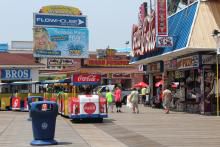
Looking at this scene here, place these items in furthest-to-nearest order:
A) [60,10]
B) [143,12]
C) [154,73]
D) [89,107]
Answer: [60,10], [154,73], [143,12], [89,107]

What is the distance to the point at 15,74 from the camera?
5094 cm

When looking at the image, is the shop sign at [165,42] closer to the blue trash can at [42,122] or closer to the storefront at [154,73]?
the storefront at [154,73]

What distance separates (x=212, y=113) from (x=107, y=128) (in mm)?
9203

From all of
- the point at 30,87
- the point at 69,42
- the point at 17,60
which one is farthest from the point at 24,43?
the point at 30,87

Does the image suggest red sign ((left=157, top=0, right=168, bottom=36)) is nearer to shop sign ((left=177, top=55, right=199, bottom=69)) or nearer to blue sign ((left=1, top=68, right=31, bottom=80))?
shop sign ((left=177, top=55, right=199, bottom=69))

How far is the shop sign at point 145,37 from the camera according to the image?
3172cm

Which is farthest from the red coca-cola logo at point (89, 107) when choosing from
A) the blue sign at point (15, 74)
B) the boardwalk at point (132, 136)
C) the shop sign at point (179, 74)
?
the blue sign at point (15, 74)

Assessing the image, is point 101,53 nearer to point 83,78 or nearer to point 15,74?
point 15,74

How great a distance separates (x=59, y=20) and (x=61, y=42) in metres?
3.14

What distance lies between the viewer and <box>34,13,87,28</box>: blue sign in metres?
60.8

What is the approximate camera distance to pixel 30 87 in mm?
43656

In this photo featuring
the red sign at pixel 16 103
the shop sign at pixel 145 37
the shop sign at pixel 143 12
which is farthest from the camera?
the red sign at pixel 16 103

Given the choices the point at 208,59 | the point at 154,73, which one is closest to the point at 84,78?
the point at 208,59

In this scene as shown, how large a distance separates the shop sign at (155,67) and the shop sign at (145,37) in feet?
5.23
